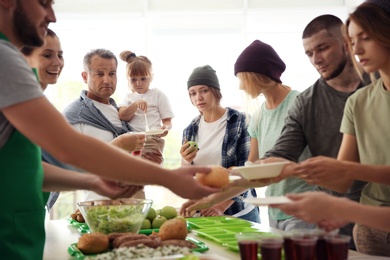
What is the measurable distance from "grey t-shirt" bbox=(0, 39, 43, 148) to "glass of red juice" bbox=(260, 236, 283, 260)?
750mm

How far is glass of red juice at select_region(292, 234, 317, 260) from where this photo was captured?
1.40 m

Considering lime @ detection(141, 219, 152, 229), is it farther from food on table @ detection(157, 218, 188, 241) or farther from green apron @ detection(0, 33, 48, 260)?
green apron @ detection(0, 33, 48, 260)

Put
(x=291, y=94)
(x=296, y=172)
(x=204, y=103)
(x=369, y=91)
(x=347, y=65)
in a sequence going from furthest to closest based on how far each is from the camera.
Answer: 1. (x=204, y=103)
2. (x=291, y=94)
3. (x=347, y=65)
4. (x=369, y=91)
5. (x=296, y=172)

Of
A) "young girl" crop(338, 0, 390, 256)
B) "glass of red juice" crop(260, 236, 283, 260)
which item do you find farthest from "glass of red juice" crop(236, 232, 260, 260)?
"young girl" crop(338, 0, 390, 256)

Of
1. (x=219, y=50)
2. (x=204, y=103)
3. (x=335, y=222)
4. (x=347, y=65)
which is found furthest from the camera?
(x=219, y=50)

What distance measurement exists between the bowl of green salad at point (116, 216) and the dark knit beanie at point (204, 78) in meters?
1.75

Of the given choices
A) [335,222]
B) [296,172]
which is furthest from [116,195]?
[335,222]

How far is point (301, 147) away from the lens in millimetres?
2629

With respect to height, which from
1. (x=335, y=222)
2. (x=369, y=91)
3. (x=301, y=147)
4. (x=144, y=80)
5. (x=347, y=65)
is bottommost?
(x=335, y=222)

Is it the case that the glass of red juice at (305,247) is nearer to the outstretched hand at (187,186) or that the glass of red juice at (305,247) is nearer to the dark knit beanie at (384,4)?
the outstretched hand at (187,186)

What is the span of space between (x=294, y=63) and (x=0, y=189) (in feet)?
16.0

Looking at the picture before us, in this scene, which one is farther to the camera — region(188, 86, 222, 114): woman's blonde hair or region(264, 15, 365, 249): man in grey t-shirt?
region(188, 86, 222, 114): woman's blonde hair

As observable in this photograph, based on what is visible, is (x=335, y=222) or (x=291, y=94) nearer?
(x=335, y=222)

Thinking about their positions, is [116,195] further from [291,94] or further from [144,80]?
[144,80]
